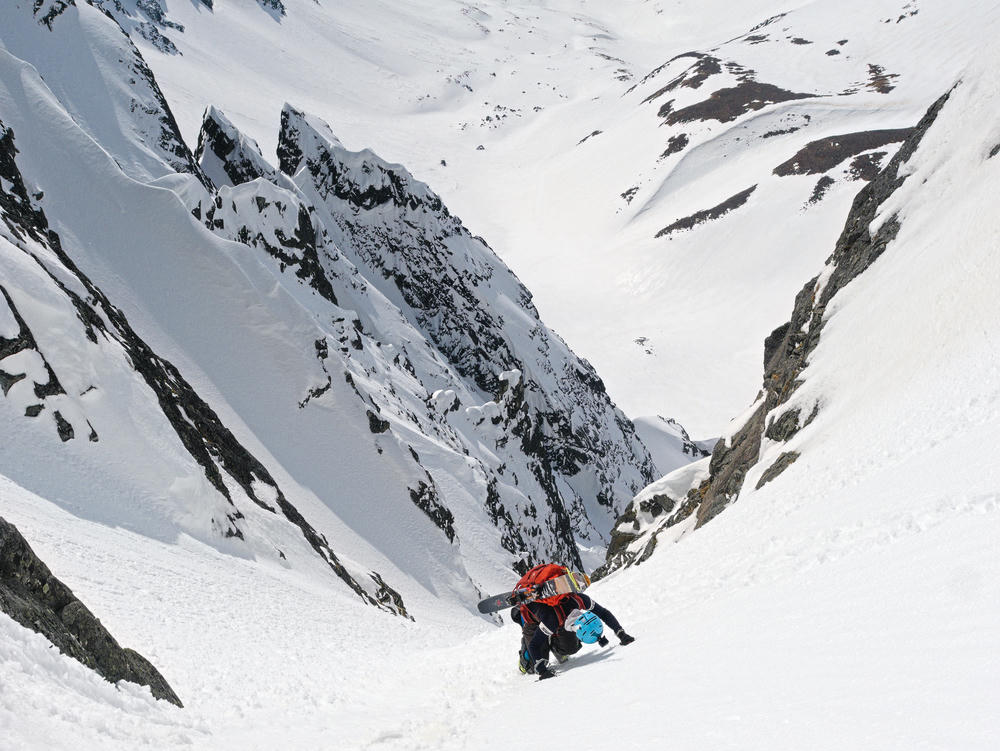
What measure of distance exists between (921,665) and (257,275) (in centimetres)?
4162

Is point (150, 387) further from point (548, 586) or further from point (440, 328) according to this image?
point (440, 328)

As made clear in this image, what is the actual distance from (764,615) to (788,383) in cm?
1465

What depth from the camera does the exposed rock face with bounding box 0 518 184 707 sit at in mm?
7203

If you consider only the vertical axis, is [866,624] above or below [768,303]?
above

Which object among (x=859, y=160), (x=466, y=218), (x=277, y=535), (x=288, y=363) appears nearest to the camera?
(x=277, y=535)

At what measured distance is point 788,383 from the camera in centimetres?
2002

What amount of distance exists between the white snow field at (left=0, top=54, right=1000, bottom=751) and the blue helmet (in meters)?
0.25

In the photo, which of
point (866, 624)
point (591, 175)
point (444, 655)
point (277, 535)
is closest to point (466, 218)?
point (591, 175)

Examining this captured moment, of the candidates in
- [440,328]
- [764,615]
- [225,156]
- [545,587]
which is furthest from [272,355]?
[764,615]

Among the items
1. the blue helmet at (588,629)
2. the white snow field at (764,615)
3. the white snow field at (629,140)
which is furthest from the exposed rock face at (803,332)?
the white snow field at (629,140)

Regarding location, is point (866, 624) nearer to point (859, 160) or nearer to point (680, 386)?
point (680, 386)

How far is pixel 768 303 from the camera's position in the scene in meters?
80.8

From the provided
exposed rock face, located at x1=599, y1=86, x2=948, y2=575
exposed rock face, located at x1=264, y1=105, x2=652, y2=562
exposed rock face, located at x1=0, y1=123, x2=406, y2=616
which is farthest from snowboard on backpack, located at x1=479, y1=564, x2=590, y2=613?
exposed rock face, located at x1=264, y1=105, x2=652, y2=562

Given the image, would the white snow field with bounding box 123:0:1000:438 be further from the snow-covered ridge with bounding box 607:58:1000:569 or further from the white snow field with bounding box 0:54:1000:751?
the white snow field with bounding box 0:54:1000:751
